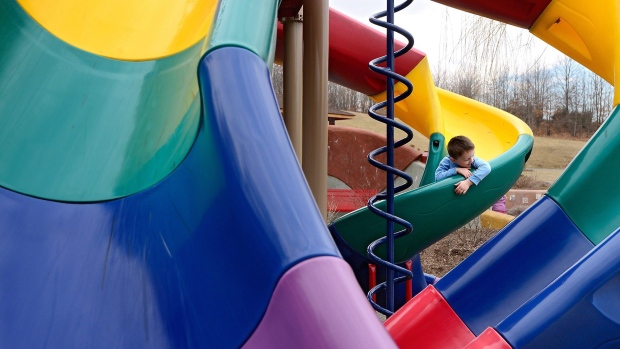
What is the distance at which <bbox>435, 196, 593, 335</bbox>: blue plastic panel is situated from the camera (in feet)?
5.61

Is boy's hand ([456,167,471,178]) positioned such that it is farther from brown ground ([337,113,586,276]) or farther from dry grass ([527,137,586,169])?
dry grass ([527,137,586,169])

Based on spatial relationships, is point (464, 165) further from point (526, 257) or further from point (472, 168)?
point (526, 257)

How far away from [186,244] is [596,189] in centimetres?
121

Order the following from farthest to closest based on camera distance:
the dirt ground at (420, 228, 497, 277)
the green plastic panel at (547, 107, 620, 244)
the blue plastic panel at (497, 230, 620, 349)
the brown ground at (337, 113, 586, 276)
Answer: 1. the brown ground at (337, 113, 586, 276)
2. the dirt ground at (420, 228, 497, 277)
3. the green plastic panel at (547, 107, 620, 244)
4. the blue plastic panel at (497, 230, 620, 349)

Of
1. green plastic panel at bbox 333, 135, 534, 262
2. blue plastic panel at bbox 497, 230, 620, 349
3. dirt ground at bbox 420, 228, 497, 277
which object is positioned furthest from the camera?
dirt ground at bbox 420, 228, 497, 277

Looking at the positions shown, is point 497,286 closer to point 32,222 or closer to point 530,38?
point 32,222

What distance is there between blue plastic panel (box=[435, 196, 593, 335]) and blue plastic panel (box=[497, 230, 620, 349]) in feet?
1.57

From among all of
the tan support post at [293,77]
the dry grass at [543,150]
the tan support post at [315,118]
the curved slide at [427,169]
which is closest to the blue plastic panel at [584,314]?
the tan support post at [315,118]

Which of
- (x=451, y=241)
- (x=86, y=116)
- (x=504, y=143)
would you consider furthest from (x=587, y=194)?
(x=451, y=241)

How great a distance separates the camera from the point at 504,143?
163 inches

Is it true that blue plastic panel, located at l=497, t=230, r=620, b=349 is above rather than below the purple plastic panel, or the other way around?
below

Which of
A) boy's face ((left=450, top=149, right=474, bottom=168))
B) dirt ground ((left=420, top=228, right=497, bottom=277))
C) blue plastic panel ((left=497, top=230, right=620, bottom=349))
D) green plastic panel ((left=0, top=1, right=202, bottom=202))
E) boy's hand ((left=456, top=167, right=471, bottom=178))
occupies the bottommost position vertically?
dirt ground ((left=420, top=228, right=497, bottom=277))

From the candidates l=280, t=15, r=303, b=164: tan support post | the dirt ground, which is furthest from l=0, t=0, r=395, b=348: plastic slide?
the dirt ground

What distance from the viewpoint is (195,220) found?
1061 millimetres
